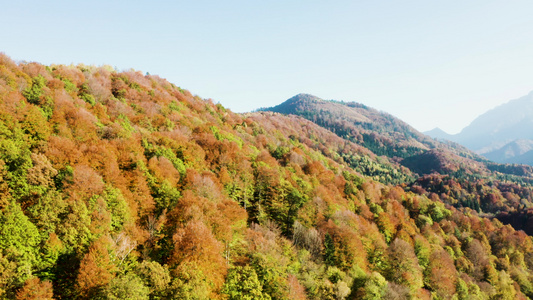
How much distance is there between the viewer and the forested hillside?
1293 inches

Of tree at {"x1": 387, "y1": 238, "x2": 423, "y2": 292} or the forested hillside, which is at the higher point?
the forested hillside

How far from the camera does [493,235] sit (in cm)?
11912

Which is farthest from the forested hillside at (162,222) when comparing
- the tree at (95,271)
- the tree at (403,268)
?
the tree at (403,268)

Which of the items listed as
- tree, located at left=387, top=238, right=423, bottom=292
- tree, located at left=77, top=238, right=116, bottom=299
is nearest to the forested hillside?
tree, located at left=77, top=238, right=116, bottom=299

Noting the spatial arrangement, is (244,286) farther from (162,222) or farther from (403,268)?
(403,268)

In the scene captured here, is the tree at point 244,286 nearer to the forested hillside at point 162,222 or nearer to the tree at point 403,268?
the forested hillside at point 162,222

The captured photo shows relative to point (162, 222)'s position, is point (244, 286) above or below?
below

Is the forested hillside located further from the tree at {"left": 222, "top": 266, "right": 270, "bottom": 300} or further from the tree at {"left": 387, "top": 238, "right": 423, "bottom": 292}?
the tree at {"left": 387, "top": 238, "right": 423, "bottom": 292}

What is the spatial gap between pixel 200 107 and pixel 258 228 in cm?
9213

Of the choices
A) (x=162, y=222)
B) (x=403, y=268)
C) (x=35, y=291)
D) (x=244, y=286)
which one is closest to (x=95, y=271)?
(x=35, y=291)

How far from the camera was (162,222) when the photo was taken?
46.4 m

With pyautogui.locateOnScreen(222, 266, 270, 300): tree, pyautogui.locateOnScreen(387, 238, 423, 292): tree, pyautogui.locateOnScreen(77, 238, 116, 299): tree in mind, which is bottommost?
pyautogui.locateOnScreen(387, 238, 423, 292): tree

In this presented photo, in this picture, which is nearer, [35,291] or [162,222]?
[35,291]

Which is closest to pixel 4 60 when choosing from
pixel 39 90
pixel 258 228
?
pixel 39 90
